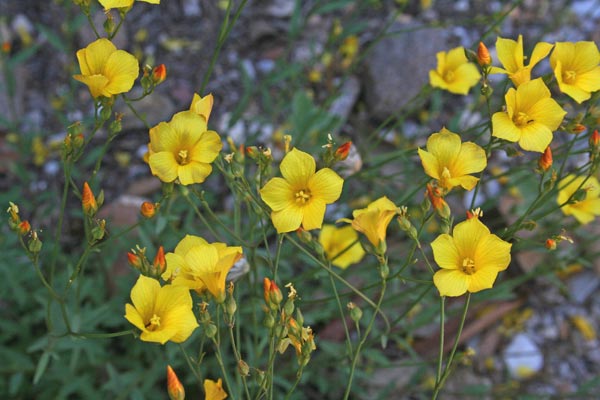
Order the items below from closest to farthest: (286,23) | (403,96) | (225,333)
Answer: (225,333) < (403,96) < (286,23)

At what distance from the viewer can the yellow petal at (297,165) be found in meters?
2.07

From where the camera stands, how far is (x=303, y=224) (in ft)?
6.72

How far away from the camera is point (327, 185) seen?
2062 millimetres

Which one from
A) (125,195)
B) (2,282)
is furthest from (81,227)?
(2,282)

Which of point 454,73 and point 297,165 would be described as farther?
point 454,73

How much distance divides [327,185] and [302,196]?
92 millimetres

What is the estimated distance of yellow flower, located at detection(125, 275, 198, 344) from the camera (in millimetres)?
1886

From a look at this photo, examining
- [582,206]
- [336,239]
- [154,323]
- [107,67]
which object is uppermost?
[107,67]

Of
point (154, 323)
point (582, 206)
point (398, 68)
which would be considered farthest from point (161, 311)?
point (398, 68)

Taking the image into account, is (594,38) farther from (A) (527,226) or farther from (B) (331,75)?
(A) (527,226)

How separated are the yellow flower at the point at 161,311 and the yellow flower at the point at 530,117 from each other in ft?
3.55

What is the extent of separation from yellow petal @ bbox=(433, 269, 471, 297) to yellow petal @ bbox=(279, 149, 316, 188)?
1.60ft

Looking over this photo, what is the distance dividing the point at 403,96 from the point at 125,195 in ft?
6.55

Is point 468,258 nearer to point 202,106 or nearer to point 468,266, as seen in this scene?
point 468,266
